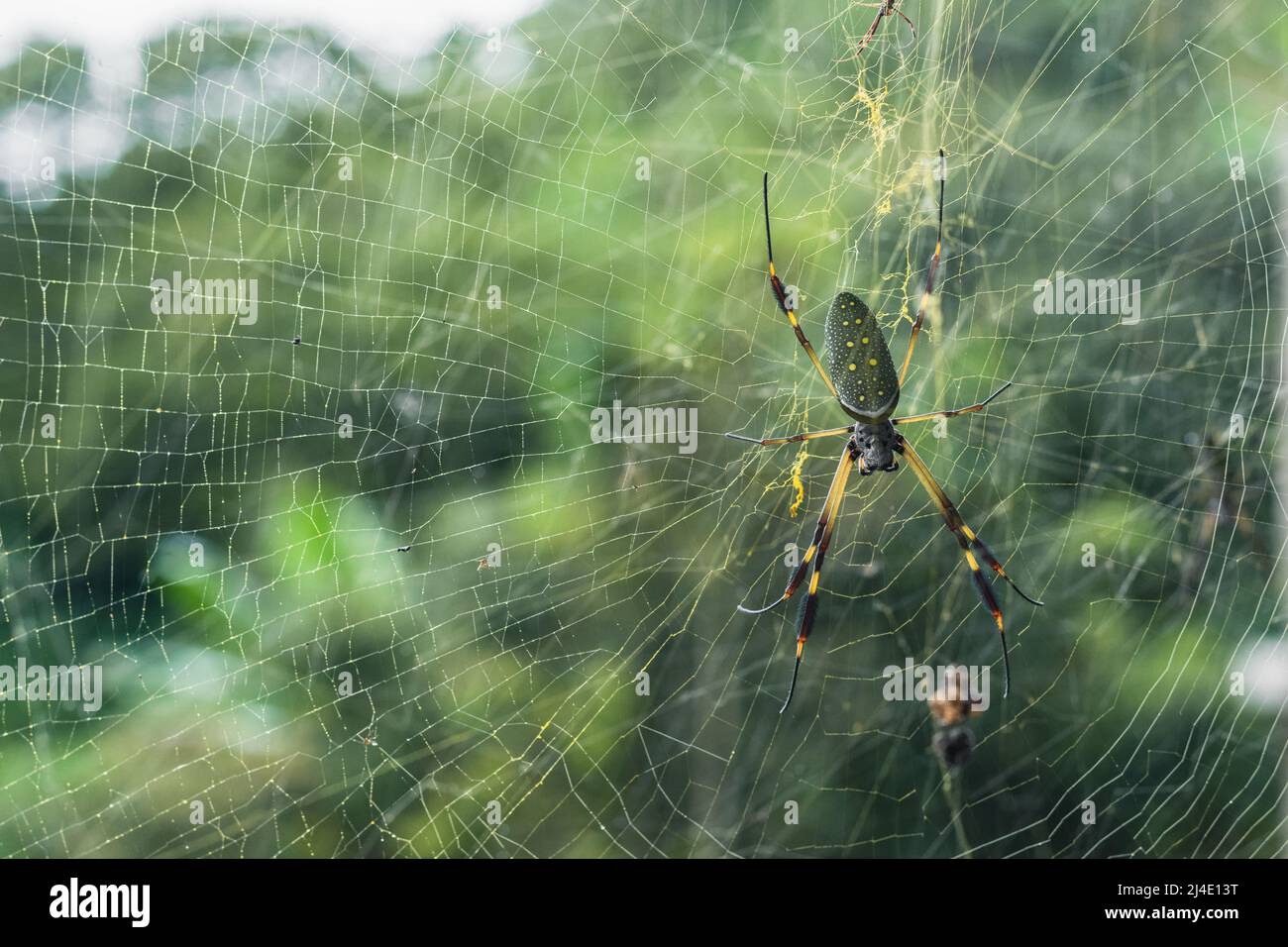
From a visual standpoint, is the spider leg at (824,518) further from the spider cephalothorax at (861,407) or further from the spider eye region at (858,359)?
the spider eye region at (858,359)

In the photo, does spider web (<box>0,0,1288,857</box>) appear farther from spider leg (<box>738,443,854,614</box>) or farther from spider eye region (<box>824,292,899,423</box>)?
spider eye region (<box>824,292,899,423</box>)

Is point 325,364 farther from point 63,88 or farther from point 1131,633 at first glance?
point 1131,633

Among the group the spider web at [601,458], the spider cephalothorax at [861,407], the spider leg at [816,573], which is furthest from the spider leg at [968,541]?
the spider web at [601,458]

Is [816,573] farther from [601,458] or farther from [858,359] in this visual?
[601,458]

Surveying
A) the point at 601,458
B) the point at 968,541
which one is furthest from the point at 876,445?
the point at 601,458

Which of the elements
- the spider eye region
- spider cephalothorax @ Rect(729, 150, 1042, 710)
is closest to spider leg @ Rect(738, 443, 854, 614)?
spider cephalothorax @ Rect(729, 150, 1042, 710)
